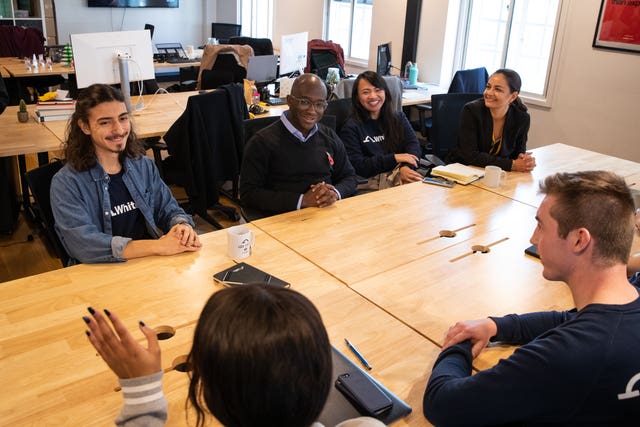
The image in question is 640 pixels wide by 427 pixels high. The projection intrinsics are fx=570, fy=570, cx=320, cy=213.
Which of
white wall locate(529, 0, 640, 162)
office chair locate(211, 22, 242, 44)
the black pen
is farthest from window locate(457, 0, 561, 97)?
the black pen

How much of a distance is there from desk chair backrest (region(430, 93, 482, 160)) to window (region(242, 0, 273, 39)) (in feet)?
17.9

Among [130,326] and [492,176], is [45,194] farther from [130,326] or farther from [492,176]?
[492,176]

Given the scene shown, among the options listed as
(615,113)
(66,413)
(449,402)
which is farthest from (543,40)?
(66,413)

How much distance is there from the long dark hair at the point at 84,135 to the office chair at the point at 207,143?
1.27 metres

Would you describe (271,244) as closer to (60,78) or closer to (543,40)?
(543,40)

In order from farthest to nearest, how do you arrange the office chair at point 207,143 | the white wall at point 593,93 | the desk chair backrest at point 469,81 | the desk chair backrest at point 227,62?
the desk chair backrest at point 227,62 < the desk chair backrest at point 469,81 < the white wall at point 593,93 < the office chair at point 207,143

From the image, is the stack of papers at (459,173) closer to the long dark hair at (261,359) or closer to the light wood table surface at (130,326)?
the light wood table surface at (130,326)

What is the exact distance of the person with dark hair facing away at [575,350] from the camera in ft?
3.73

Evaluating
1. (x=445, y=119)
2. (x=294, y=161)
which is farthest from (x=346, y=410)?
(x=445, y=119)

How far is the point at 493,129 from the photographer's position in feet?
11.5

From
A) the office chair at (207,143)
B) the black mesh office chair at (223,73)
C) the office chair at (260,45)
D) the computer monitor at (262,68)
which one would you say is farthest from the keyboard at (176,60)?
the office chair at (207,143)

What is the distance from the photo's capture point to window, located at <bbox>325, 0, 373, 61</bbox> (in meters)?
7.39

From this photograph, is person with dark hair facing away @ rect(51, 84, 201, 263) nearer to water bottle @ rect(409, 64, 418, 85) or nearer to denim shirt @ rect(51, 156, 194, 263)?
denim shirt @ rect(51, 156, 194, 263)

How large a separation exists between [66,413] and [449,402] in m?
0.88
